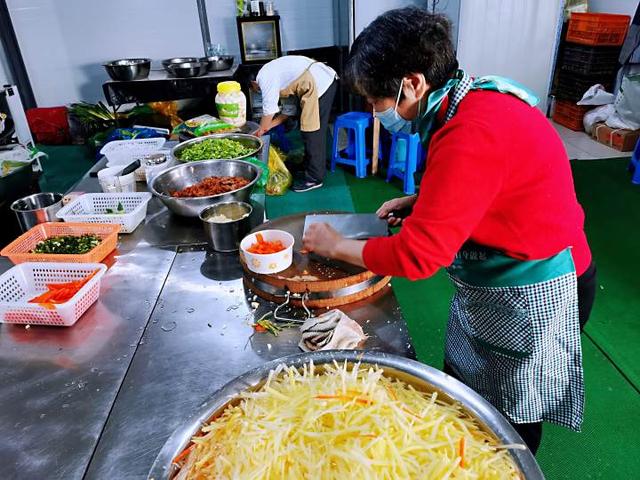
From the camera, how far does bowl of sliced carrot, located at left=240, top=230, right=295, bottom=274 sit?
181 centimetres

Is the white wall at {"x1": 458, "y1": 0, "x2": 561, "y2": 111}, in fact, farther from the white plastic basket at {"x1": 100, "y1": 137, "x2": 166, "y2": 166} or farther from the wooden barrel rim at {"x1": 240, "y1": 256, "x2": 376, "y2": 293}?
the wooden barrel rim at {"x1": 240, "y1": 256, "x2": 376, "y2": 293}

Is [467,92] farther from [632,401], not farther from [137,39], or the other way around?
[137,39]

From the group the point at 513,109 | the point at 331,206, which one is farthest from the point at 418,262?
the point at 331,206

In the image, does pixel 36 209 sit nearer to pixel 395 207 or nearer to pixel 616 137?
pixel 395 207

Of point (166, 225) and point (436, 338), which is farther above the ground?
point (166, 225)

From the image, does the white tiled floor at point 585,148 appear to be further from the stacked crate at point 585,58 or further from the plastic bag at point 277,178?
the plastic bag at point 277,178

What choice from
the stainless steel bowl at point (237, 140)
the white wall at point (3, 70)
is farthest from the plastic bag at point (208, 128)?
the white wall at point (3, 70)

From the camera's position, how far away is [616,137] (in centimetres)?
641

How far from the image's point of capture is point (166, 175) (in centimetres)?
287

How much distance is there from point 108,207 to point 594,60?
7166 mm

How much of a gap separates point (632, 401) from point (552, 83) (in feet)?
22.1

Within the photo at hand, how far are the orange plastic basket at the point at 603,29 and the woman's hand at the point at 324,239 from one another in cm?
703

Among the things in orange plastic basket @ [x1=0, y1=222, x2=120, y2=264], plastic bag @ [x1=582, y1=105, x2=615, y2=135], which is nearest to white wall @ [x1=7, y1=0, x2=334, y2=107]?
plastic bag @ [x1=582, y1=105, x2=615, y2=135]

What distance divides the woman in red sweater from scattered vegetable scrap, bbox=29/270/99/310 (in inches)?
39.6
